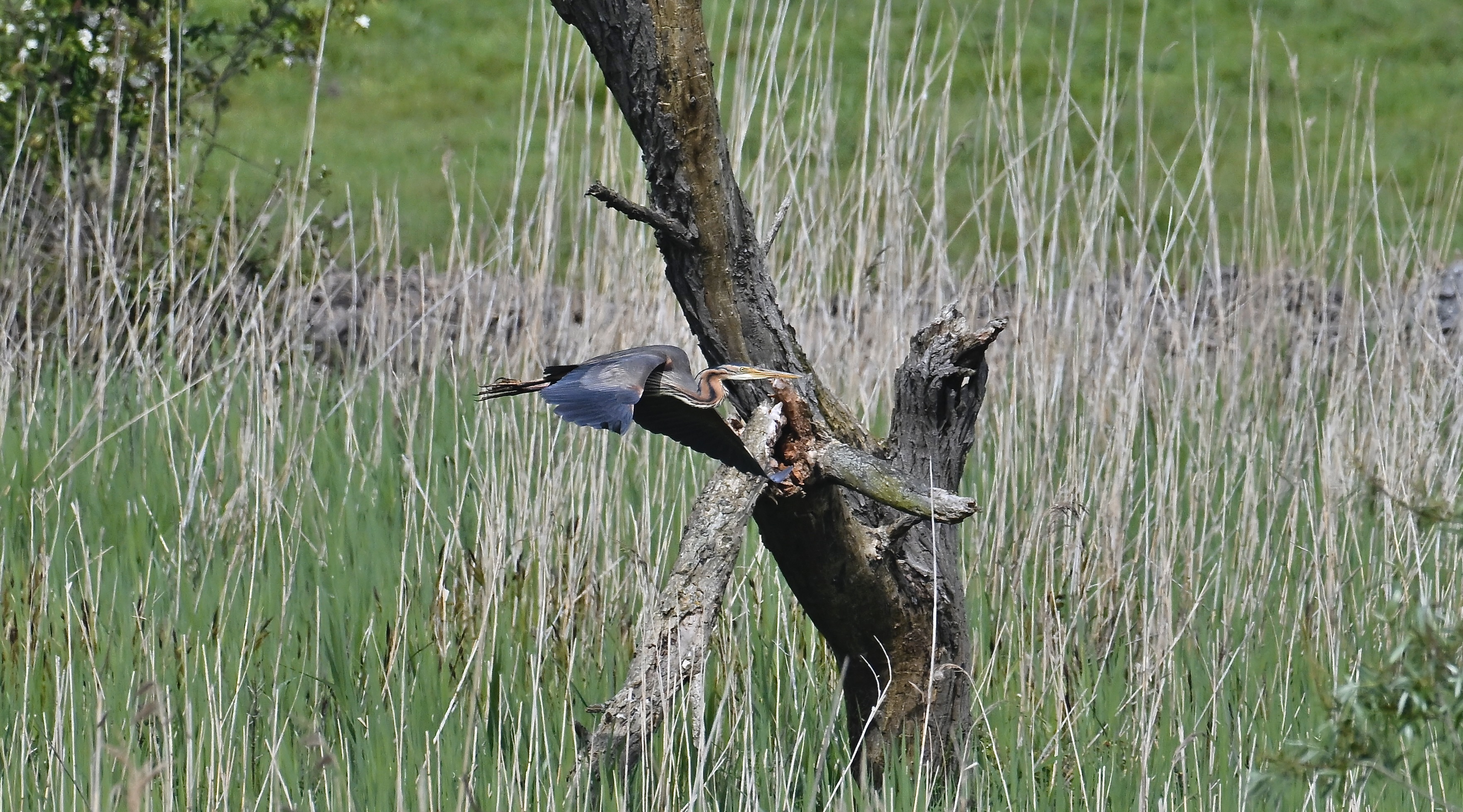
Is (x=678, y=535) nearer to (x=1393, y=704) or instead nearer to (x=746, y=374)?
(x=746, y=374)

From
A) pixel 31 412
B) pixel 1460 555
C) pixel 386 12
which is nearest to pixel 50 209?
pixel 31 412

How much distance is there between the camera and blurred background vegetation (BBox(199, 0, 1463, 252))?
7332 mm

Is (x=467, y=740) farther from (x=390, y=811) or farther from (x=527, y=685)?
(x=527, y=685)

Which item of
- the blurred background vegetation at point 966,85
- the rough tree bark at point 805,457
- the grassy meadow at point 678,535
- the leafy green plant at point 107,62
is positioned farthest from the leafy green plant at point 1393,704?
the blurred background vegetation at point 966,85

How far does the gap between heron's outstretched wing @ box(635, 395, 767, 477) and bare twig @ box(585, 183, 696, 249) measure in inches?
7.7

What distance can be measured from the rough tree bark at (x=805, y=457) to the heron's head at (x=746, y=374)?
2.1 inches

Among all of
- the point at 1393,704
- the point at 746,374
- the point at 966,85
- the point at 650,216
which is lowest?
the point at 1393,704

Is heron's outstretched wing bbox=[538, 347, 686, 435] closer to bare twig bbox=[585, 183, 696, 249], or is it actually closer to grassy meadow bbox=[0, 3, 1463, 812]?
bare twig bbox=[585, 183, 696, 249]

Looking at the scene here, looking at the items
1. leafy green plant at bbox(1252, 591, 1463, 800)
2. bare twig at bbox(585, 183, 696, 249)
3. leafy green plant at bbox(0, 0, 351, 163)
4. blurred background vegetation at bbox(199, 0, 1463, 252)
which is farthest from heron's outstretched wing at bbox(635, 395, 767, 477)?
blurred background vegetation at bbox(199, 0, 1463, 252)

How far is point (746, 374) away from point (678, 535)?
47.2 inches

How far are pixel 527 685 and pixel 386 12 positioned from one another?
28.7 feet

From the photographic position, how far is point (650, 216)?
141 cm

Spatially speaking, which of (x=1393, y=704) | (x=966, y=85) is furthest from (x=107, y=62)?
(x=966, y=85)

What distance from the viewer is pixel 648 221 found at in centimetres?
143
